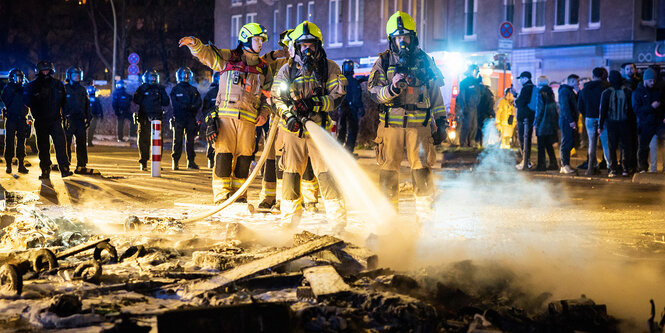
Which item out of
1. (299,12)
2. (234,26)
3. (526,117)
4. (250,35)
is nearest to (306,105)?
(250,35)

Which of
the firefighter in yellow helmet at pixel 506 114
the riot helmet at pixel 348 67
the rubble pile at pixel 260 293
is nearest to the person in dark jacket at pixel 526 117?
the riot helmet at pixel 348 67

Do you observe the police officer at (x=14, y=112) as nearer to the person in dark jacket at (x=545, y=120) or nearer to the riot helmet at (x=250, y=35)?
the riot helmet at (x=250, y=35)

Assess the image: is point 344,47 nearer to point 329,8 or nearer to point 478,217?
point 329,8

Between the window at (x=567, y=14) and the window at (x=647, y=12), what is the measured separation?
2777 mm

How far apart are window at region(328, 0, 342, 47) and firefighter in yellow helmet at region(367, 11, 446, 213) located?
108 ft

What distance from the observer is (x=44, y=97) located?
1209cm

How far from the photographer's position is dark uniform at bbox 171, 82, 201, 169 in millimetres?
15000

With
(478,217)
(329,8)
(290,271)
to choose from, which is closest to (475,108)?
(478,217)

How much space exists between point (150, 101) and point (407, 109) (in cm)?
824

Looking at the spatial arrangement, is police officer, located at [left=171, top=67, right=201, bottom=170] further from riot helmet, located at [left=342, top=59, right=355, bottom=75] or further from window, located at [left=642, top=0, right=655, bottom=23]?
window, located at [left=642, top=0, right=655, bottom=23]

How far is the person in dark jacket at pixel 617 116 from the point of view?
13.4 metres

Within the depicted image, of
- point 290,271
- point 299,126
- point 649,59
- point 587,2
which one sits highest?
point 587,2

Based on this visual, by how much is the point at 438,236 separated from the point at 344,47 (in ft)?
110

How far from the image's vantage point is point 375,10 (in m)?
38.0
